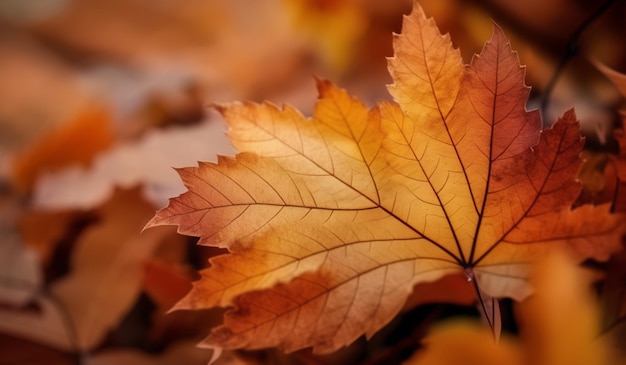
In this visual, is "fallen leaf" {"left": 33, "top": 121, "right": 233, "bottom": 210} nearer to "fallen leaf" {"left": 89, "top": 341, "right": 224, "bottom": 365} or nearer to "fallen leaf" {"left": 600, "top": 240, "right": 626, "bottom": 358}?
"fallen leaf" {"left": 89, "top": 341, "right": 224, "bottom": 365}

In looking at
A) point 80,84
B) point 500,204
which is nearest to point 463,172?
point 500,204

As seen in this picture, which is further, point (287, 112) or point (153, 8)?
point (153, 8)

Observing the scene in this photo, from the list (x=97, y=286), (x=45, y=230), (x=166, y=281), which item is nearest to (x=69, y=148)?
(x=45, y=230)

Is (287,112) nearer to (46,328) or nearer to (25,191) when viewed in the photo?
(46,328)

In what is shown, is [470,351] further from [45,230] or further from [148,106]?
[148,106]

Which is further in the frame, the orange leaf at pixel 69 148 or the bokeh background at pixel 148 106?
the orange leaf at pixel 69 148

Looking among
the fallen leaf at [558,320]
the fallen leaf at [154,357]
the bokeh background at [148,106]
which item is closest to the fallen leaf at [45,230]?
the bokeh background at [148,106]

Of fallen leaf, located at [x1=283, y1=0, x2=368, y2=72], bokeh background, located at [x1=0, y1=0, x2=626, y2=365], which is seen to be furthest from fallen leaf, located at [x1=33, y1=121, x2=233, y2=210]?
fallen leaf, located at [x1=283, y1=0, x2=368, y2=72]

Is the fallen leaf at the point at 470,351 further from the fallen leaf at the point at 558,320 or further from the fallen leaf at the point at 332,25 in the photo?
the fallen leaf at the point at 332,25
